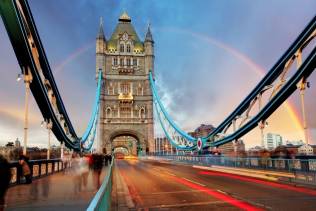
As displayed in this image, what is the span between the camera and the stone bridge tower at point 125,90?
8694cm

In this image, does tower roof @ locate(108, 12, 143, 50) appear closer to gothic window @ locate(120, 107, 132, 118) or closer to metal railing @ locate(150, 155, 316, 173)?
gothic window @ locate(120, 107, 132, 118)

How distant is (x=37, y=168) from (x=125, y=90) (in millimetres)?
71554

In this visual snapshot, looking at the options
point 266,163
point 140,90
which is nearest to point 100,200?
point 266,163

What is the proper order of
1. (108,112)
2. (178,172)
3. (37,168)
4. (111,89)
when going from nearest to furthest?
(37,168) → (178,172) → (108,112) → (111,89)

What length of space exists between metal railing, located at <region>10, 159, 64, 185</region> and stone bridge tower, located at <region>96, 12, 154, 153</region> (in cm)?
5863

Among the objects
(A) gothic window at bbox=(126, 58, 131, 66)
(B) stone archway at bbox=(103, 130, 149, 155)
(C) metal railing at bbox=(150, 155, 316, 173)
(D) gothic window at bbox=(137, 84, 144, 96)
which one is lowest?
(C) metal railing at bbox=(150, 155, 316, 173)

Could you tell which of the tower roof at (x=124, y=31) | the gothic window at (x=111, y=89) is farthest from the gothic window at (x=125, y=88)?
the tower roof at (x=124, y=31)

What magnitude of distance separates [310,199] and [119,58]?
85.5 meters

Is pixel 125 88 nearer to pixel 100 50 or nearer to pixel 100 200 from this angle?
pixel 100 50

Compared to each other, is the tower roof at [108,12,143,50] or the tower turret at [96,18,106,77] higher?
the tower roof at [108,12,143,50]

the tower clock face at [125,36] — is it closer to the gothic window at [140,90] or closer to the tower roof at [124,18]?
the tower roof at [124,18]

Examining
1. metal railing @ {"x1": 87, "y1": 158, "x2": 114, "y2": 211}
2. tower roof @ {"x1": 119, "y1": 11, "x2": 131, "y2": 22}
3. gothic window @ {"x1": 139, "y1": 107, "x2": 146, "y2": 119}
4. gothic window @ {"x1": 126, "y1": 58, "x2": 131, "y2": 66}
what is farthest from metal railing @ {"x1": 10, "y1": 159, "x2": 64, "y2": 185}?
tower roof @ {"x1": 119, "y1": 11, "x2": 131, "y2": 22}

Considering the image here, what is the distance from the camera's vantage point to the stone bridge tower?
86.9 meters

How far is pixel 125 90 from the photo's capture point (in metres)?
90.2
